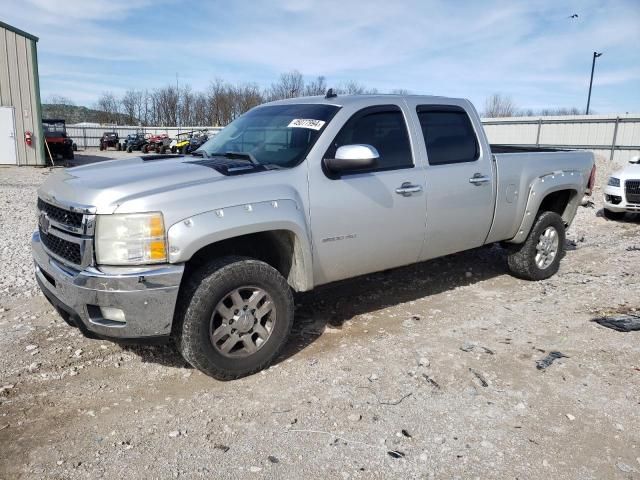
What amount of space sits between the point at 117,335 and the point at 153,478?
3.10 feet

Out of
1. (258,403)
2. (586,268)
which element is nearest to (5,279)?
(258,403)

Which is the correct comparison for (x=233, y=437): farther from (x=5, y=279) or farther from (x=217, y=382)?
(x=5, y=279)

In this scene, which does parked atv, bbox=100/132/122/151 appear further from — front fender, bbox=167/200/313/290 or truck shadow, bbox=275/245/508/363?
front fender, bbox=167/200/313/290

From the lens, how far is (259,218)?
3.41 meters

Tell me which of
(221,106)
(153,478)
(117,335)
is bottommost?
(153,478)

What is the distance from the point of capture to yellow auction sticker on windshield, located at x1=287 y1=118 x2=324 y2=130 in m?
3.98

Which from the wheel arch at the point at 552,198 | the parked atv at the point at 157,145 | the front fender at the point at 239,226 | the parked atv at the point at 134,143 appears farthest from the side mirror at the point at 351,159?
the parked atv at the point at 134,143

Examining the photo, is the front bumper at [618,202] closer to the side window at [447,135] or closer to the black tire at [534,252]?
the black tire at [534,252]

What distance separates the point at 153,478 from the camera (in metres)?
2.60

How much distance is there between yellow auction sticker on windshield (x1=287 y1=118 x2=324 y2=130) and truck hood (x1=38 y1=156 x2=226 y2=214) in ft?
2.92

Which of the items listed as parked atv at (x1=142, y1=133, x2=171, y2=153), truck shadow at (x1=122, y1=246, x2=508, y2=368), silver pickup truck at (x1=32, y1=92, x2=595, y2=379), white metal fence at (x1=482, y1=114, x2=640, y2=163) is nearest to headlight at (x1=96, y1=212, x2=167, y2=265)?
silver pickup truck at (x1=32, y1=92, x2=595, y2=379)

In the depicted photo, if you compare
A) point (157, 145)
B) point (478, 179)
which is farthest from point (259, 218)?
point (157, 145)

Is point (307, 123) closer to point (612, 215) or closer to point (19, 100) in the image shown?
point (612, 215)

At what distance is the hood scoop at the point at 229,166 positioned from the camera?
11.6 ft
